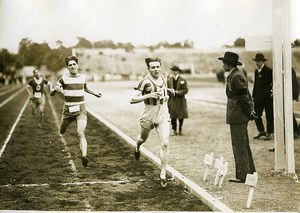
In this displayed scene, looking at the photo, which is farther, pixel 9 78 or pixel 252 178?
pixel 9 78

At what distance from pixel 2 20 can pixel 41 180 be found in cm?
198

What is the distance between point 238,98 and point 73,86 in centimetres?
201

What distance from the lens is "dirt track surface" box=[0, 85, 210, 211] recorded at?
19.0 ft

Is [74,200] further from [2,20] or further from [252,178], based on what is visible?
[2,20]

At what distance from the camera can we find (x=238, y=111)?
632 centimetres

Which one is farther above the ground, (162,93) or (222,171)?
(162,93)

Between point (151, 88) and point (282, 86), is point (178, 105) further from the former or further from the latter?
point (151, 88)

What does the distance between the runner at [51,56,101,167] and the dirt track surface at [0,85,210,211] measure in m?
0.41

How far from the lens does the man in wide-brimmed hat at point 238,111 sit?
624cm

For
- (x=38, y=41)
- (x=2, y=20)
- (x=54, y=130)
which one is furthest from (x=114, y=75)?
(x=54, y=130)

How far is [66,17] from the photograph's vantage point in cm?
640

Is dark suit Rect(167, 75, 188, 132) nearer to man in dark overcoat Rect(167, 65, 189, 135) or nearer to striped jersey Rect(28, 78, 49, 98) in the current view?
man in dark overcoat Rect(167, 65, 189, 135)

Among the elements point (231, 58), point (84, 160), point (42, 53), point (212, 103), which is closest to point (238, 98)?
point (231, 58)

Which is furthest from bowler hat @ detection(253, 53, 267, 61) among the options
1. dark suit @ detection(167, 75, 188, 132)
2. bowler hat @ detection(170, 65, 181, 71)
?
dark suit @ detection(167, 75, 188, 132)
